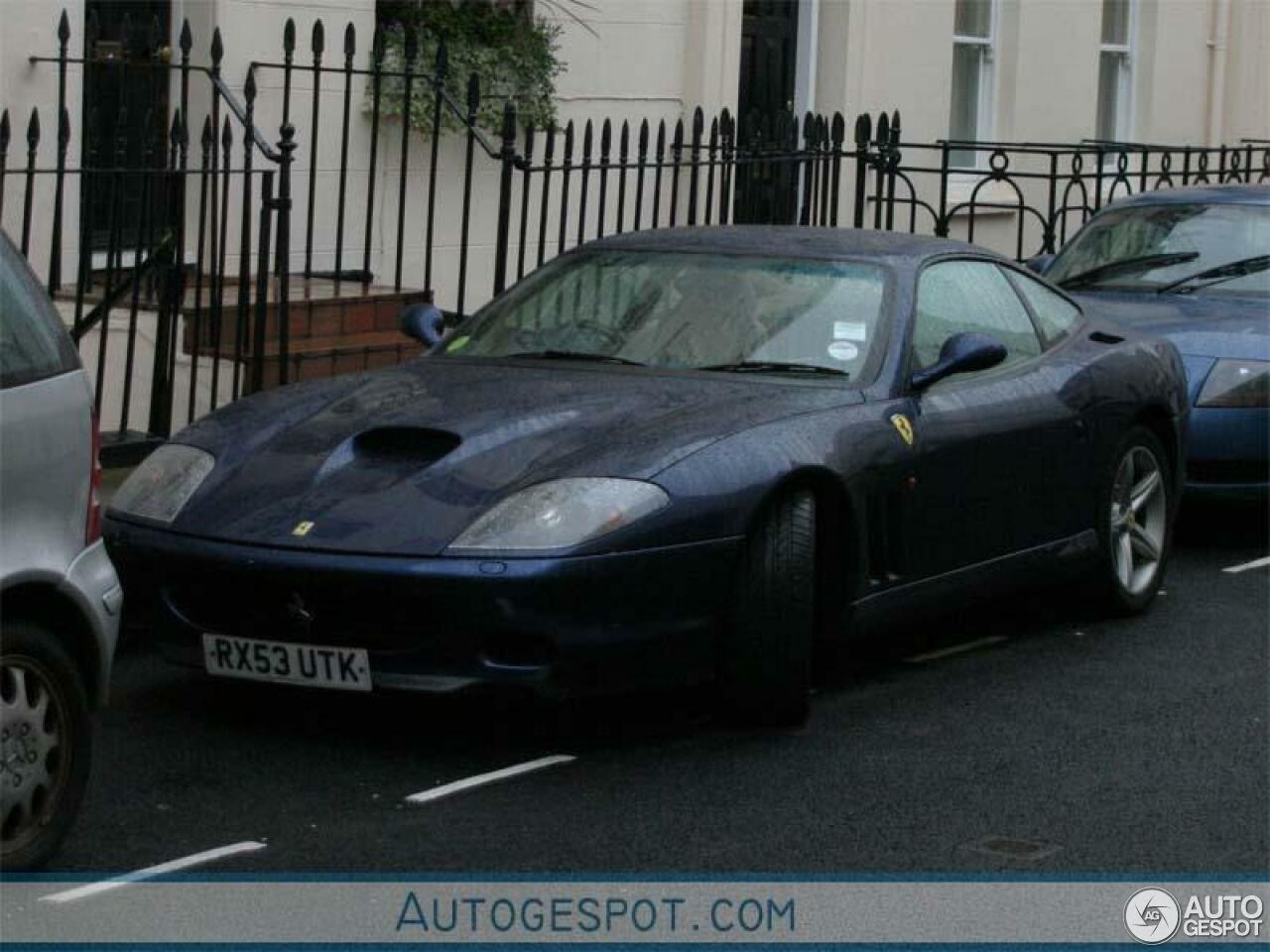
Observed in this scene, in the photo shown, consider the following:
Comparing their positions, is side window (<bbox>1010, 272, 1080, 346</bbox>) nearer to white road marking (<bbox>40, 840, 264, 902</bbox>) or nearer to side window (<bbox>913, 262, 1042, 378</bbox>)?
side window (<bbox>913, 262, 1042, 378</bbox>)

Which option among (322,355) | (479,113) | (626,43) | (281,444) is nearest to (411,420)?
(281,444)

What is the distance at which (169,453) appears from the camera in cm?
742

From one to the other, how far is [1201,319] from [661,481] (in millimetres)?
5034

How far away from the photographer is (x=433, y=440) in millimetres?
7191

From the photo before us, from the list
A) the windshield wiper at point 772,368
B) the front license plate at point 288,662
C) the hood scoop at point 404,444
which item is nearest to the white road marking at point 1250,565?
the windshield wiper at point 772,368

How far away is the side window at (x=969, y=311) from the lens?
823 centimetres

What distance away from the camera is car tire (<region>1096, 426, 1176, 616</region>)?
8.96 meters

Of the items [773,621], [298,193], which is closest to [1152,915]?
[773,621]

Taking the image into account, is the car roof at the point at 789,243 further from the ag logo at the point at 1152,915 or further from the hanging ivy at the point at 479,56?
the hanging ivy at the point at 479,56

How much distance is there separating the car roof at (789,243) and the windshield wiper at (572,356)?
62 centimetres

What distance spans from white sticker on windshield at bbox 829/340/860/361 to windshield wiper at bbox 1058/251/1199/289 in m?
A: 4.46

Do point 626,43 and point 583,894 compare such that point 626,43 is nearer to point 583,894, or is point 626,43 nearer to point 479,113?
point 479,113

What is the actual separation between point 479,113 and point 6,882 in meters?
9.23

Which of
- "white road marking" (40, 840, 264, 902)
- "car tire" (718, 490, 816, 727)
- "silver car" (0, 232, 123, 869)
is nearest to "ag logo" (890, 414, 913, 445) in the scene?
"car tire" (718, 490, 816, 727)
